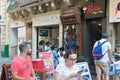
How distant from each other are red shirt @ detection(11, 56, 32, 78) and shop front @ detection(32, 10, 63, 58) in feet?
39.4

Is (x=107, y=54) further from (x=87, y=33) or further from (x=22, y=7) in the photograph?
(x=22, y=7)

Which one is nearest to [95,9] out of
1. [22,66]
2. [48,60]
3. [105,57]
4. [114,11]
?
[114,11]

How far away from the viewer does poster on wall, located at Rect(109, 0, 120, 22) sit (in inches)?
529

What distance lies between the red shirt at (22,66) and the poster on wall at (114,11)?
7.50 meters

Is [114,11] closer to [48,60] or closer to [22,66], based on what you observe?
[48,60]

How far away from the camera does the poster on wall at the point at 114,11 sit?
1345 cm

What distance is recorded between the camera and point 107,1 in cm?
1431

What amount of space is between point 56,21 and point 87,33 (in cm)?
338

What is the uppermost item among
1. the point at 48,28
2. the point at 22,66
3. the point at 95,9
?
the point at 95,9

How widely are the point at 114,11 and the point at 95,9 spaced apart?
4.99 ft

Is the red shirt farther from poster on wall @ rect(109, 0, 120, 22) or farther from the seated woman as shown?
poster on wall @ rect(109, 0, 120, 22)

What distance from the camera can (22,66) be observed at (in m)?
6.45

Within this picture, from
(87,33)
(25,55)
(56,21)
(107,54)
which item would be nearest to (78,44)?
(87,33)

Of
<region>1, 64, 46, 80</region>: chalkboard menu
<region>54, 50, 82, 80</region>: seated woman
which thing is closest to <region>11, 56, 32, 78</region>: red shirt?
<region>54, 50, 82, 80</region>: seated woman
